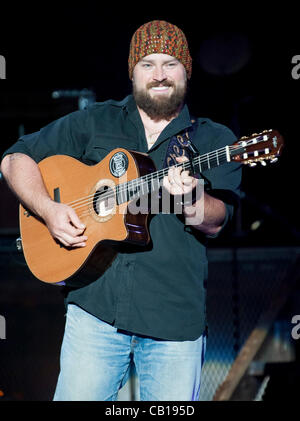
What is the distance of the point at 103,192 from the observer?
211 cm

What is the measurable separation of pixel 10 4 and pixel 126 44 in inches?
45.9

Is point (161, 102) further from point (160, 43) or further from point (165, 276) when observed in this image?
point (165, 276)

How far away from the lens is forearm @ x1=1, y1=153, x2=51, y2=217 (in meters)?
2.20

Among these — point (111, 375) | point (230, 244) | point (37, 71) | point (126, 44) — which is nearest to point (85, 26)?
point (126, 44)

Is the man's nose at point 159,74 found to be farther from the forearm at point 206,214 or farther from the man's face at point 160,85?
the forearm at point 206,214

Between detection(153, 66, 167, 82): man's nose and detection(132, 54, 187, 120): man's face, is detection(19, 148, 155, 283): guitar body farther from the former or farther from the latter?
detection(153, 66, 167, 82): man's nose

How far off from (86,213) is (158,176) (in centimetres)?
42

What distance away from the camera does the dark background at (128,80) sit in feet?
11.9

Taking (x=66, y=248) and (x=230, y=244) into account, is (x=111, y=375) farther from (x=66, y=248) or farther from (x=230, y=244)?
(x=230, y=244)

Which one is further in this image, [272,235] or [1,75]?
[272,235]

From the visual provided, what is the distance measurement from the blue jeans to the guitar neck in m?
0.55

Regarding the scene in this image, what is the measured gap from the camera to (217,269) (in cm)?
546

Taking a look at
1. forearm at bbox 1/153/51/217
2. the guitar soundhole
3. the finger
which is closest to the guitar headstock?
the guitar soundhole

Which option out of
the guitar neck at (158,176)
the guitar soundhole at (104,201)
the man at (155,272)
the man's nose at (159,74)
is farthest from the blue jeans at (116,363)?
the man's nose at (159,74)
